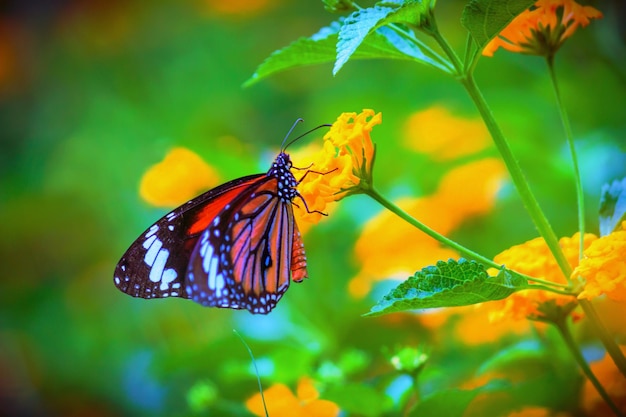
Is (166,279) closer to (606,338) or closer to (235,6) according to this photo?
(606,338)

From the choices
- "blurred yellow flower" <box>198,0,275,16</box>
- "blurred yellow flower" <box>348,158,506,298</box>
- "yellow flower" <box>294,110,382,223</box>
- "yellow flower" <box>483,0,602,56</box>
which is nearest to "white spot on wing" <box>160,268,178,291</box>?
"yellow flower" <box>294,110,382,223</box>

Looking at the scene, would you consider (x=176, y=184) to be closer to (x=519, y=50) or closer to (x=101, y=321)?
(x=101, y=321)

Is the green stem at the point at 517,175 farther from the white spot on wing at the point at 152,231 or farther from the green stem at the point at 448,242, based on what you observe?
the white spot on wing at the point at 152,231

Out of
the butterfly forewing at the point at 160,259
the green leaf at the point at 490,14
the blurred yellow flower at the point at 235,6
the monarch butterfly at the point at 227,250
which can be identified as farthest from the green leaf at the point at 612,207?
the blurred yellow flower at the point at 235,6

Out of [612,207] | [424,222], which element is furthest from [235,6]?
[612,207]

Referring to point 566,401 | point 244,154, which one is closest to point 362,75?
point 244,154

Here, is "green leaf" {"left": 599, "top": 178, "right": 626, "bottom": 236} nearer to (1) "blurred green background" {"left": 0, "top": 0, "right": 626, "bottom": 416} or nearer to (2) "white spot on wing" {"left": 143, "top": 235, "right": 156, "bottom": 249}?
(1) "blurred green background" {"left": 0, "top": 0, "right": 626, "bottom": 416}
